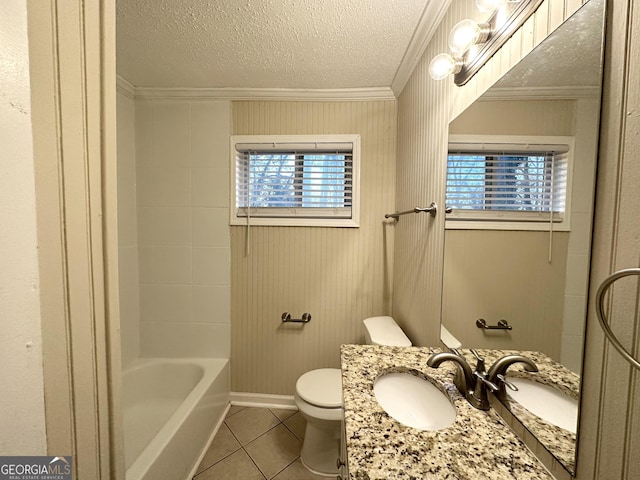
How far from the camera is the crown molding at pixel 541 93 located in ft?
1.63

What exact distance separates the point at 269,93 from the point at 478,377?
196cm

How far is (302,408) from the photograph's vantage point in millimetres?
1366

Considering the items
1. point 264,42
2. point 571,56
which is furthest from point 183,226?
point 571,56

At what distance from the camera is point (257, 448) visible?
1.52 meters

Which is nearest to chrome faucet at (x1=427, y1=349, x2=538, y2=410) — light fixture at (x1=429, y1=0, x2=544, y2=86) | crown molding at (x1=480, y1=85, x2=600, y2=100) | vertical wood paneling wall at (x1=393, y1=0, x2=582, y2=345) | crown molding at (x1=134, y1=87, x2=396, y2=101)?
vertical wood paneling wall at (x1=393, y1=0, x2=582, y2=345)

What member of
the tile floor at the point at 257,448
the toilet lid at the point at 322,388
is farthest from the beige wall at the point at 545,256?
the tile floor at the point at 257,448

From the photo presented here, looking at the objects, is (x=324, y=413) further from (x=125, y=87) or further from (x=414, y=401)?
(x=125, y=87)

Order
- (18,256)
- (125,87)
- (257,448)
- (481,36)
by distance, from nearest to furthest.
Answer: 1. (18,256)
2. (481,36)
3. (257,448)
4. (125,87)

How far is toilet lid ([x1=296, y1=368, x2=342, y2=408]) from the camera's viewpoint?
1.35 meters

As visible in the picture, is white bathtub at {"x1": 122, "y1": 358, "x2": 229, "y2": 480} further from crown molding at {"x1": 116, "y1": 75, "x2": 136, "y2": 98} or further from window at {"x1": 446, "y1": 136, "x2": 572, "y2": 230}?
crown molding at {"x1": 116, "y1": 75, "x2": 136, "y2": 98}

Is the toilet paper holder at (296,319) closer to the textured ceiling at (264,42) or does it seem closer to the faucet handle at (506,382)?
the faucet handle at (506,382)

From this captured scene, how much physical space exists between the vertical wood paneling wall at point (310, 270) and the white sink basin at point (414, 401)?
870 millimetres

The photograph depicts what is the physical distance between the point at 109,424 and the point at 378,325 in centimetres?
134

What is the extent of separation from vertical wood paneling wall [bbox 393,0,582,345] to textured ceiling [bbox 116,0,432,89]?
23 cm
